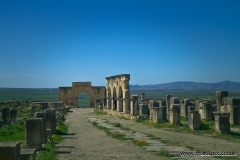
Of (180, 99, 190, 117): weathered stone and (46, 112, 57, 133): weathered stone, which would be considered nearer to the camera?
(46, 112, 57, 133): weathered stone

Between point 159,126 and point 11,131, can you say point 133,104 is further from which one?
point 11,131

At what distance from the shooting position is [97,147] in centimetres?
1144

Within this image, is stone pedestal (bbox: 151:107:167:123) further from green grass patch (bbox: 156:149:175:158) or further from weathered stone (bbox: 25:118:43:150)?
weathered stone (bbox: 25:118:43:150)

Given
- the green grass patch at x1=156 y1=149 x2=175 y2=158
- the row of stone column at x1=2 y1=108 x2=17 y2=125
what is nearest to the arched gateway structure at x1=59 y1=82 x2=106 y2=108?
the row of stone column at x1=2 y1=108 x2=17 y2=125

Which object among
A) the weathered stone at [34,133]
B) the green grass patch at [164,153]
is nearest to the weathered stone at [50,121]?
the weathered stone at [34,133]

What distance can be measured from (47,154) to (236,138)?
7917mm

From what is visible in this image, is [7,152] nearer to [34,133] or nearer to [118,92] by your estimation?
[34,133]

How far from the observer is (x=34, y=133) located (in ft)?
35.0

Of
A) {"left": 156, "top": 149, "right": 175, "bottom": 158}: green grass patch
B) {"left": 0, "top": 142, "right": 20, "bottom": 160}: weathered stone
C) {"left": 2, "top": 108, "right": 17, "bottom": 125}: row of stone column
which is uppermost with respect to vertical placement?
{"left": 0, "top": 142, "right": 20, "bottom": 160}: weathered stone

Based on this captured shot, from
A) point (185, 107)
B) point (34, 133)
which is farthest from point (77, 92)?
point (34, 133)

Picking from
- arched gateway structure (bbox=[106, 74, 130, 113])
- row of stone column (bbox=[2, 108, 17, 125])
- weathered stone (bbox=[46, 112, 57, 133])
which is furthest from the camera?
arched gateway structure (bbox=[106, 74, 130, 113])

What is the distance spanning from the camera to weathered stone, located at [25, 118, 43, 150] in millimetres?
10533

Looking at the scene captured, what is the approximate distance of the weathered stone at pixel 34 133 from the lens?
10.5m

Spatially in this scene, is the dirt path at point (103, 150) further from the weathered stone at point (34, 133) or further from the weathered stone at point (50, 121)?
the weathered stone at point (50, 121)
